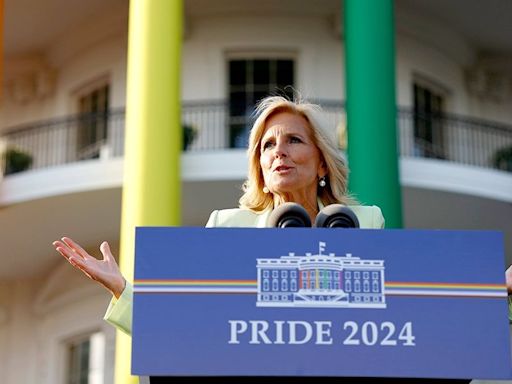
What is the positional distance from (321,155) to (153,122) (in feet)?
36.8

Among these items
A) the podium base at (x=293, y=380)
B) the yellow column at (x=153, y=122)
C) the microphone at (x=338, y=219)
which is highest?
the yellow column at (x=153, y=122)

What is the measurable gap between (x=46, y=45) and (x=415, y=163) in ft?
22.8

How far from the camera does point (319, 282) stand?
3061mm

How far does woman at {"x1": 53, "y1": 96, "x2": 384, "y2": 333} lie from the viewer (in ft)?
12.6

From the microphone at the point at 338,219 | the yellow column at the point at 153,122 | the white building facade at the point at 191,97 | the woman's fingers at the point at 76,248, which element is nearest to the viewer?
the microphone at the point at 338,219

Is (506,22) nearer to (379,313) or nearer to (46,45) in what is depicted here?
(46,45)

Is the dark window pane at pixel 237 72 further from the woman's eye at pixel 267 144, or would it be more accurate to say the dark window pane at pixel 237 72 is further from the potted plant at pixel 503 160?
the woman's eye at pixel 267 144

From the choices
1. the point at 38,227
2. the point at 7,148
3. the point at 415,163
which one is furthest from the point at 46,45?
the point at 415,163

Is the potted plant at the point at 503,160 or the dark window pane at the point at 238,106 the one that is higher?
the dark window pane at the point at 238,106

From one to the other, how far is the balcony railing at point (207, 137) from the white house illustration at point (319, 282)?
48.8 feet

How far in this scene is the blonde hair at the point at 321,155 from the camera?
3895 millimetres

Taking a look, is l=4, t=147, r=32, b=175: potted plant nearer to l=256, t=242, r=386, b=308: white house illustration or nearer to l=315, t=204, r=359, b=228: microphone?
l=315, t=204, r=359, b=228: microphone

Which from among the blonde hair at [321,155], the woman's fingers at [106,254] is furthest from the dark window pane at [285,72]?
the woman's fingers at [106,254]

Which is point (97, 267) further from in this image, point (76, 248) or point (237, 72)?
point (237, 72)
